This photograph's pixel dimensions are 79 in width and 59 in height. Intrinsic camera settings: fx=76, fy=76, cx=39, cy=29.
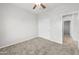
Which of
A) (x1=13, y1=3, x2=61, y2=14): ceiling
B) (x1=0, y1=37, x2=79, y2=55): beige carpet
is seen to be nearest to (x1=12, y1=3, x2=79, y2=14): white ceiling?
(x1=13, y1=3, x2=61, y2=14): ceiling

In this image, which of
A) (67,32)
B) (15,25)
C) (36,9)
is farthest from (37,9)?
(67,32)

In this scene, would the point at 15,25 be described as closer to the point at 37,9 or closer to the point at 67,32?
the point at 37,9

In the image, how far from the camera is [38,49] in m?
1.56

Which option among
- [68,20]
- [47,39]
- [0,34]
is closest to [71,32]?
[68,20]

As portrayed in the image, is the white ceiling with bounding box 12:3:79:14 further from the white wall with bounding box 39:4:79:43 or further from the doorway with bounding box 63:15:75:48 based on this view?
the doorway with bounding box 63:15:75:48

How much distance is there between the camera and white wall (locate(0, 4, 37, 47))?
155 cm

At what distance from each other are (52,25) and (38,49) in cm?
59

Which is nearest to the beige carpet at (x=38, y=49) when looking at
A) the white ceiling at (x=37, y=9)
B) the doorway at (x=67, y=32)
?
the doorway at (x=67, y=32)

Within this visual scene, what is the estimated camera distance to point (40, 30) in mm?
1679

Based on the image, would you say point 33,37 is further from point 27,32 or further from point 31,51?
point 31,51

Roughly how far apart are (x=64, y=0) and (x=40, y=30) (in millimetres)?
778

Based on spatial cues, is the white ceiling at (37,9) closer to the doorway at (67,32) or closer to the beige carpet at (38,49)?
the doorway at (67,32)

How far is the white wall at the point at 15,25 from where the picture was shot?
155 centimetres

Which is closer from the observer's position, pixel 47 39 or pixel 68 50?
pixel 68 50
